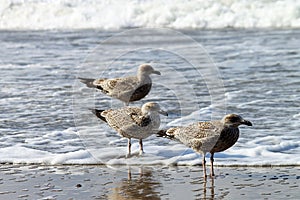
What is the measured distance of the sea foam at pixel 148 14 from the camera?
21.8m

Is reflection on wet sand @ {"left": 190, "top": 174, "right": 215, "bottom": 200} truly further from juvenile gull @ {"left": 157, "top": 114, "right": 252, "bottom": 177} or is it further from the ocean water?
the ocean water

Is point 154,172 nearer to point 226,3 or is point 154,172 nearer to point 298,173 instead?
point 298,173

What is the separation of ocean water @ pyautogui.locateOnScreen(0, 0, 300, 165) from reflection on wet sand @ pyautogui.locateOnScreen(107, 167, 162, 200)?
577 millimetres

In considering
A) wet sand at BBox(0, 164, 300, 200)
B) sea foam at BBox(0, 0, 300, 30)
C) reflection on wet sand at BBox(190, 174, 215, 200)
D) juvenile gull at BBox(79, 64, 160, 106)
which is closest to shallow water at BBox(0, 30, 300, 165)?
wet sand at BBox(0, 164, 300, 200)

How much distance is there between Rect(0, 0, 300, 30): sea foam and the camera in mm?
21828

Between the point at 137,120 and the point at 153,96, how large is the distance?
3606mm

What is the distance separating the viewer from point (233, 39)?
18328mm

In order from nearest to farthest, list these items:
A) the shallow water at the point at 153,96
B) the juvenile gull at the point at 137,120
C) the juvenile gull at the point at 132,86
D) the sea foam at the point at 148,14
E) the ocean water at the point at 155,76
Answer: the juvenile gull at the point at 137,120 < the shallow water at the point at 153,96 < the ocean water at the point at 155,76 < the juvenile gull at the point at 132,86 < the sea foam at the point at 148,14

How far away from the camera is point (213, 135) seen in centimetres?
674

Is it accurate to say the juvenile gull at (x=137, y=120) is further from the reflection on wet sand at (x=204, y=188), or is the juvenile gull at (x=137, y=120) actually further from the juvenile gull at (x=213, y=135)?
the reflection on wet sand at (x=204, y=188)

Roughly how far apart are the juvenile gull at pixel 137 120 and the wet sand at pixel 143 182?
0.47 m

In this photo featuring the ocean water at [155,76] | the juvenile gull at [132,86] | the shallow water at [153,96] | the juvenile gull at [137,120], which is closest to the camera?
the juvenile gull at [137,120]

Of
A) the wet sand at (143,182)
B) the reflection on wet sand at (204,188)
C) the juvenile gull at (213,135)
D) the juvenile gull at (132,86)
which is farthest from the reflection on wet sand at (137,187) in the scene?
the juvenile gull at (132,86)

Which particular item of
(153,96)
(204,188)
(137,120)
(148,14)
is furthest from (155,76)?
(148,14)
